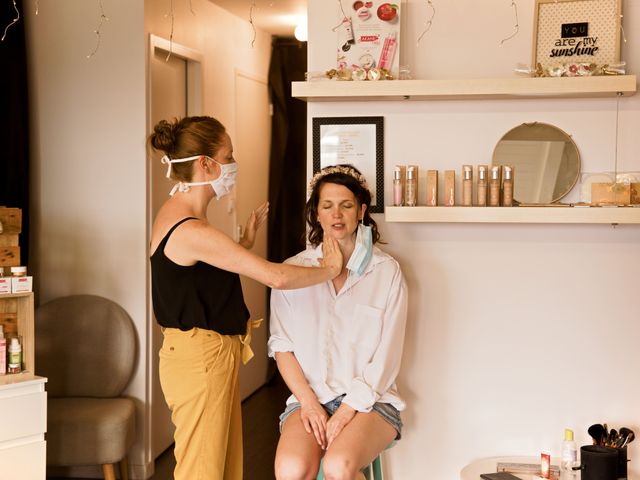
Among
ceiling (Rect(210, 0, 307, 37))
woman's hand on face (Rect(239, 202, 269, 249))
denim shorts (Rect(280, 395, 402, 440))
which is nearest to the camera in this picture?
denim shorts (Rect(280, 395, 402, 440))

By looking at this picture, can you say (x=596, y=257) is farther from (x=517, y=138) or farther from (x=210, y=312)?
(x=210, y=312)

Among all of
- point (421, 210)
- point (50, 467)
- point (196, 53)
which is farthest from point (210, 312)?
point (196, 53)

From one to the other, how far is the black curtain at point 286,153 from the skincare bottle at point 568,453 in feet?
10.9

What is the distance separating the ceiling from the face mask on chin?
2.28 metres

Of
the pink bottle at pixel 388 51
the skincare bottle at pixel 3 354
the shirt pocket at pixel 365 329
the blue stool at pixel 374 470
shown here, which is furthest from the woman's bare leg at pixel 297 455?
the pink bottle at pixel 388 51

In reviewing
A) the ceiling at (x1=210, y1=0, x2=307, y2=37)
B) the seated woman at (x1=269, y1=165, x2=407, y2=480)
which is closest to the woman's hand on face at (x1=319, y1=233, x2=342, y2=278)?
the seated woman at (x1=269, y1=165, x2=407, y2=480)

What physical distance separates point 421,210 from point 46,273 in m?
2.03

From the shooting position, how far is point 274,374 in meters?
6.05

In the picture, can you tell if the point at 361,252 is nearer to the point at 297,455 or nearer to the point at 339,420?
the point at 339,420

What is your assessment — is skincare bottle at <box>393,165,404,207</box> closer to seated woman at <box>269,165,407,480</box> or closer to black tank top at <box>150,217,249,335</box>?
seated woman at <box>269,165,407,480</box>

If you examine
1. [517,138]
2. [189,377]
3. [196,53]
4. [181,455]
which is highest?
[196,53]

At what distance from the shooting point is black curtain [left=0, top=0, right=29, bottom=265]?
12.3 ft

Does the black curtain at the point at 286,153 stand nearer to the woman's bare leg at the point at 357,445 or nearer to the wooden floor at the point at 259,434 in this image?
the wooden floor at the point at 259,434

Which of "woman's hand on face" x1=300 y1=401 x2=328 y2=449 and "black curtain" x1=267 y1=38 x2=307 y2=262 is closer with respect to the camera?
"woman's hand on face" x1=300 y1=401 x2=328 y2=449
